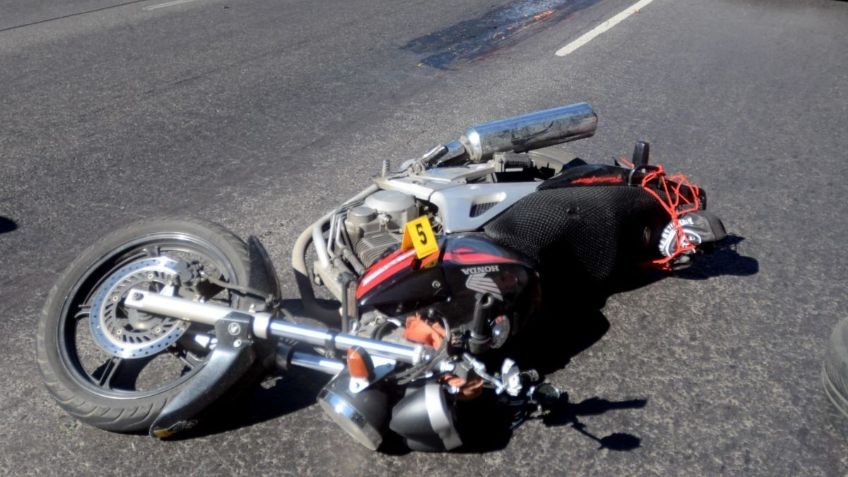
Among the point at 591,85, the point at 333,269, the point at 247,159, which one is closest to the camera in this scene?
the point at 333,269

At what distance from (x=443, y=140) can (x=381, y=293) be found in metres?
3.20

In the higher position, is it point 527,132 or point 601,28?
point 527,132

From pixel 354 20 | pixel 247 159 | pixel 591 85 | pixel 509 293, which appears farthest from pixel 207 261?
pixel 354 20

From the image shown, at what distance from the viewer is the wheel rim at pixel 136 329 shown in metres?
3.33

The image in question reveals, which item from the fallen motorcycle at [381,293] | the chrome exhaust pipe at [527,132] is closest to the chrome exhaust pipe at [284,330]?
the fallen motorcycle at [381,293]

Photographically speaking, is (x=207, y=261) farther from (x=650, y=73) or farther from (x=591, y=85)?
(x=650, y=73)

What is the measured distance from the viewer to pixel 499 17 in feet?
34.0

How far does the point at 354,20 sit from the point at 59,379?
752cm

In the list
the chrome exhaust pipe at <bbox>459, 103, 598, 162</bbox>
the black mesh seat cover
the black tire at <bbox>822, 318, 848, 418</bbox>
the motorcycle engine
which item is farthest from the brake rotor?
the black tire at <bbox>822, 318, 848, 418</bbox>

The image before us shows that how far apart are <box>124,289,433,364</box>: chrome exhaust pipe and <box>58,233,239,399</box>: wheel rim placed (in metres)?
0.12

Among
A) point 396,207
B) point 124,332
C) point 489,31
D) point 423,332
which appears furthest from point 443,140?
point 489,31

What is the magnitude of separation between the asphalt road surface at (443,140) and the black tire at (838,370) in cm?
12

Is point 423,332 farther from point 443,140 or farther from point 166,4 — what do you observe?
point 166,4

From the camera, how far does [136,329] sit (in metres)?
3.45
